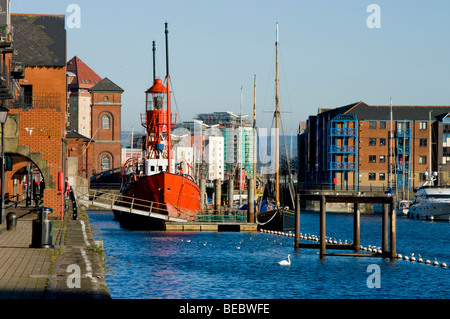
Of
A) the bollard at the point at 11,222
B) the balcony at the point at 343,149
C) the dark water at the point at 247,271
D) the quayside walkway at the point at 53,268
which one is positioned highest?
the balcony at the point at 343,149

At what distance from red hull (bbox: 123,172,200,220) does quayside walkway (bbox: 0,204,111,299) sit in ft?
68.5

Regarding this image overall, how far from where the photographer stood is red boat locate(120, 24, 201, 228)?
52031mm

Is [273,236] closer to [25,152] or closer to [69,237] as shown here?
[25,152]

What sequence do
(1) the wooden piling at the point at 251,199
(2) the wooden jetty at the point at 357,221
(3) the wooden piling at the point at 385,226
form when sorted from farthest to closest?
(1) the wooden piling at the point at 251,199 < (3) the wooden piling at the point at 385,226 < (2) the wooden jetty at the point at 357,221

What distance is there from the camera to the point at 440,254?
42000mm

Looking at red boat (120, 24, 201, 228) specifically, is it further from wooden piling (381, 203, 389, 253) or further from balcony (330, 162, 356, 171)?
balcony (330, 162, 356, 171)

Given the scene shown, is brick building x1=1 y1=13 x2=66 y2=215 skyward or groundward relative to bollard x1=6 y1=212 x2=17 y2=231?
skyward

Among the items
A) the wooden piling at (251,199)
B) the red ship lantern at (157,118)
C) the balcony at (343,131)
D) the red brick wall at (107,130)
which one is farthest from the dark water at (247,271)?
the red brick wall at (107,130)

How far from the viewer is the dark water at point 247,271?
25.0 meters

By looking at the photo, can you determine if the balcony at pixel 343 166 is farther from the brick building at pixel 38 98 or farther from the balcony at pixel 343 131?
the brick building at pixel 38 98

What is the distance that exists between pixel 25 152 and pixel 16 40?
55.8 ft

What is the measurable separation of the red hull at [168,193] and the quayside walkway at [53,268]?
20867mm

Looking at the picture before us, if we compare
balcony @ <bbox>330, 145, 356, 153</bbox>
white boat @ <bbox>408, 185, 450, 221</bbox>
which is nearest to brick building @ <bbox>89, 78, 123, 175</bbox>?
balcony @ <bbox>330, 145, 356, 153</bbox>

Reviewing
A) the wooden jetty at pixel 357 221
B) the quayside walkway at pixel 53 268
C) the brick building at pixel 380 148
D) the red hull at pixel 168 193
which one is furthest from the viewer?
the brick building at pixel 380 148
